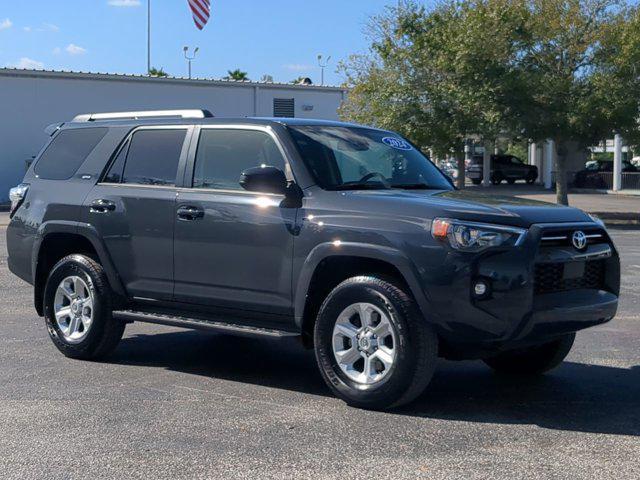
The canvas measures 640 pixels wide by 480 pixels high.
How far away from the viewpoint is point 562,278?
5848mm

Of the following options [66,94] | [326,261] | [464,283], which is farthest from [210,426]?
[66,94]

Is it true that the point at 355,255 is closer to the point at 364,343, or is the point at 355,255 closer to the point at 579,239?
the point at 364,343

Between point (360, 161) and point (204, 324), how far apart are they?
165 cm

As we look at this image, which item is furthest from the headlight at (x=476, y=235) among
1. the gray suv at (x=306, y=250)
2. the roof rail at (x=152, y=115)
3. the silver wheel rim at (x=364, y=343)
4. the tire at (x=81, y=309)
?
the tire at (x=81, y=309)

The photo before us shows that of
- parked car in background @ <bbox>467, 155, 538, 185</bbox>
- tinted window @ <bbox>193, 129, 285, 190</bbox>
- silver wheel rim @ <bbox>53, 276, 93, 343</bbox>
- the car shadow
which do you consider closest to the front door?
tinted window @ <bbox>193, 129, 285, 190</bbox>

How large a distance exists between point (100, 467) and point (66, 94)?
31105 mm

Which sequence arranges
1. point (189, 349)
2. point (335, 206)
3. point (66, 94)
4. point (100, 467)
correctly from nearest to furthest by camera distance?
1. point (100, 467)
2. point (335, 206)
3. point (189, 349)
4. point (66, 94)

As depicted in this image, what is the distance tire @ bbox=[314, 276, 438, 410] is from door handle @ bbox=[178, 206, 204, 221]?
4.20 feet

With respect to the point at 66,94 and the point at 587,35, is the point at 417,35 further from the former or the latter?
the point at 66,94

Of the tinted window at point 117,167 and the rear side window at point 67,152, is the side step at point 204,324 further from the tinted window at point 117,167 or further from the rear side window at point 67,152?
the rear side window at point 67,152

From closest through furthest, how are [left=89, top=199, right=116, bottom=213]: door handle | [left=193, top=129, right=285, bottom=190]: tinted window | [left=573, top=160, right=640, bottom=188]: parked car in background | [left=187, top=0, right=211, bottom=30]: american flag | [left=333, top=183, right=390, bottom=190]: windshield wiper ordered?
[left=333, top=183, right=390, bottom=190]: windshield wiper < [left=193, top=129, right=285, bottom=190]: tinted window < [left=89, top=199, right=116, bottom=213]: door handle < [left=187, top=0, right=211, bottom=30]: american flag < [left=573, top=160, right=640, bottom=188]: parked car in background

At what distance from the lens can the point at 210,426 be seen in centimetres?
559

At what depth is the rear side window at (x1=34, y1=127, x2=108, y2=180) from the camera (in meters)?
7.88

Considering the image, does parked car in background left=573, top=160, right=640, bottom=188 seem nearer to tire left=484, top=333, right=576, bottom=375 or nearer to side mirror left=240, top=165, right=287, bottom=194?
tire left=484, top=333, right=576, bottom=375
